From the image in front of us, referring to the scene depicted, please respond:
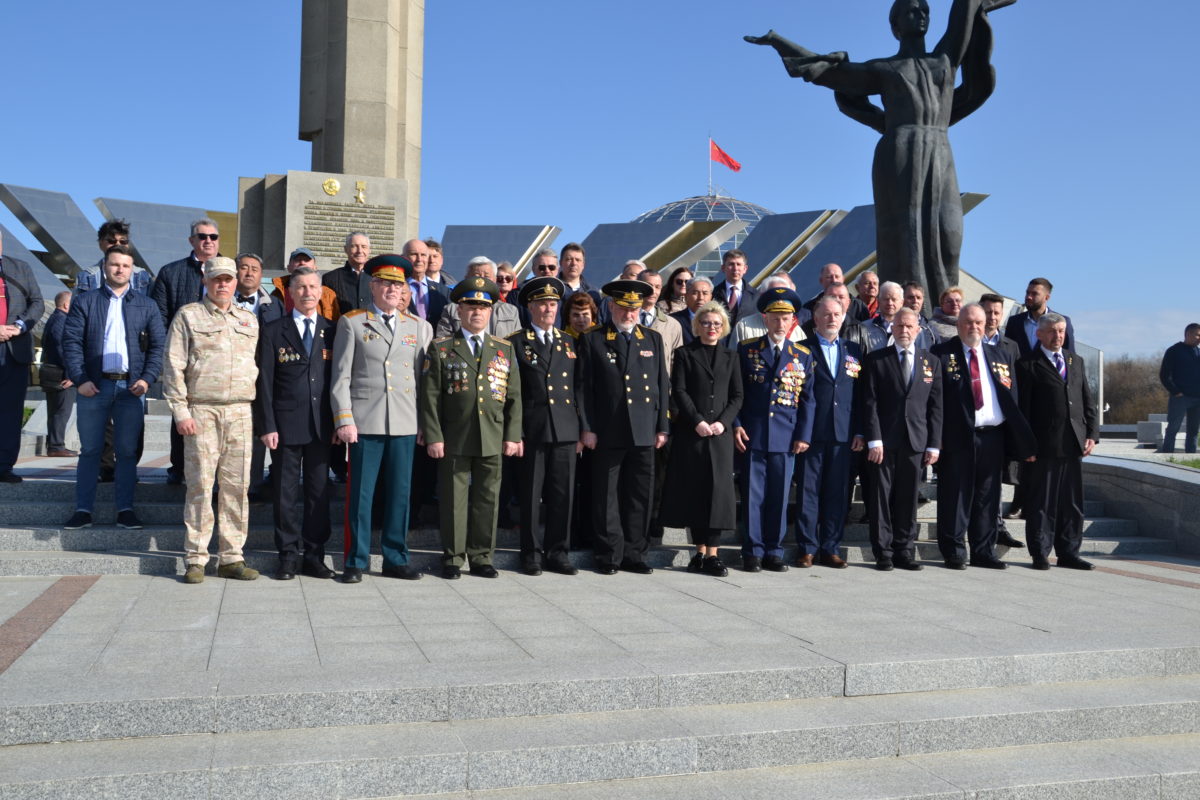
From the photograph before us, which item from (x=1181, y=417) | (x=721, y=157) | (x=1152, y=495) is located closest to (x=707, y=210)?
(x=721, y=157)

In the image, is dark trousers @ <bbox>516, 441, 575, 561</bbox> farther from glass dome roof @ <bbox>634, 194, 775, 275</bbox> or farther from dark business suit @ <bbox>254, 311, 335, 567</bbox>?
glass dome roof @ <bbox>634, 194, 775, 275</bbox>

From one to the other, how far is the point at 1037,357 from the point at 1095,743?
12.6 ft

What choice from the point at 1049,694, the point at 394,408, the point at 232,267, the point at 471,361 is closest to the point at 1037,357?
the point at 1049,694

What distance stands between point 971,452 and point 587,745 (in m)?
4.53

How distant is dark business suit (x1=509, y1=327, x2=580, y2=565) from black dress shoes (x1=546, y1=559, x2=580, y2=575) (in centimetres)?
1

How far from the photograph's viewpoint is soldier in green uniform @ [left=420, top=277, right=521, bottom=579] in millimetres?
6000

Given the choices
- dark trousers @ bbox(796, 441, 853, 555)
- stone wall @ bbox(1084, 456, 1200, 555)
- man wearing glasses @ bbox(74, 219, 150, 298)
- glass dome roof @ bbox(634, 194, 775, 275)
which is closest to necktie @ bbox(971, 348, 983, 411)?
dark trousers @ bbox(796, 441, 853, 555)

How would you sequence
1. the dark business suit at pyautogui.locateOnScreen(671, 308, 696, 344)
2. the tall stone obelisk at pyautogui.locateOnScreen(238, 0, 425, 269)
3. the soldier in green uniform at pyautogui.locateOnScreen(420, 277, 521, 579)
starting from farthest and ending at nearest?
the tall stone obelisk at pyautogui.locateOnScreen(238, 0, 425, 269), the dark business suit at pyautogui.locateOnScreen(671, 308, 696, 344), the soldier in green uniform at pyautogui.locateOnScreen(420, 277, 521, 579)

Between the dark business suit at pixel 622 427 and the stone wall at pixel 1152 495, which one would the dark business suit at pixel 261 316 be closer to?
the dark business suit at pixel 622 427

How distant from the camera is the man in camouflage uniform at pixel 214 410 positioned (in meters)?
5.59

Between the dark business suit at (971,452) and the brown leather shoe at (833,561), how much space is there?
0.81m

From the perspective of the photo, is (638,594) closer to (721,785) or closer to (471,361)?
(471,361)

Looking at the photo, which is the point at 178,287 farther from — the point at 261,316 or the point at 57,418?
the point at 57,418

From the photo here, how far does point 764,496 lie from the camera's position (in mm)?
6695
